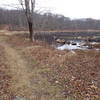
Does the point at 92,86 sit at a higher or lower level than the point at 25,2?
lower

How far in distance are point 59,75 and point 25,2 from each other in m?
13.2

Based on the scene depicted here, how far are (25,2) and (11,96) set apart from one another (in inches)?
572

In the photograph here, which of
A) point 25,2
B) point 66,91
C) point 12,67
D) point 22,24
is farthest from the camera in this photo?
point 22,24

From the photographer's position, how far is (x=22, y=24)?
251 feet

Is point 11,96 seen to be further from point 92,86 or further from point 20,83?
point 92,86

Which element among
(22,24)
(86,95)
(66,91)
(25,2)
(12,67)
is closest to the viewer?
(86,95)

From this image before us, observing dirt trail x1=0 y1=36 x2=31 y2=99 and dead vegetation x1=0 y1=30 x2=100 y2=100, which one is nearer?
dead vegetation x1=0 y1=30 x2=100 y2=100

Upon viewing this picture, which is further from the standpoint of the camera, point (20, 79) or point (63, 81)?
point (20, 79)

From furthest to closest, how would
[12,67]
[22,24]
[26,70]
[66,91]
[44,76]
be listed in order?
[22,24] < [12,67] < [26,70] < [44,76] < [66,91]

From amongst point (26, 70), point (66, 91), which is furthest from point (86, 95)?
point (26, 70)

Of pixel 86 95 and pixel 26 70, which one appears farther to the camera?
pixel 26 70

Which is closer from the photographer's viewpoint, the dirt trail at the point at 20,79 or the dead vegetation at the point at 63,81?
the dead vegetation at the point at 63,81

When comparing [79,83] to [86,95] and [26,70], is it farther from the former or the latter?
[26,70]

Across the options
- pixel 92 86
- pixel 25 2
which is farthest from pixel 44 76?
pixel 25 2
